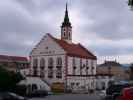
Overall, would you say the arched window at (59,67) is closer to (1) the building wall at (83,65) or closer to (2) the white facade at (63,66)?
Answer: (2) the white facade at (63,66)

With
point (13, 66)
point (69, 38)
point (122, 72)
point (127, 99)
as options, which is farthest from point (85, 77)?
point (127, 99)

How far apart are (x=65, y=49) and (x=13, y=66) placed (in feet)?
141

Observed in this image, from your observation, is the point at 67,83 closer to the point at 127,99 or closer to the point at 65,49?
the point at 65,49

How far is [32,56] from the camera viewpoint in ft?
368

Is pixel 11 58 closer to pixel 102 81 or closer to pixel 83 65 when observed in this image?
pixel 83 65

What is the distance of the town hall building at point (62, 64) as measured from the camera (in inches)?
4082

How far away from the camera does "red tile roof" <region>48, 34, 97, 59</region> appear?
10690cm

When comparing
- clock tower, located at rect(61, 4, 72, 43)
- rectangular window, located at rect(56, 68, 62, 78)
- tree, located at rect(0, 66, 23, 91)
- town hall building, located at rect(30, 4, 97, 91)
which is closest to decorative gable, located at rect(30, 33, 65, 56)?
town hall building, located at rect(30, 4, 97, 91)

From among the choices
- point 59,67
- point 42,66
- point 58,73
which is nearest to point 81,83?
point 58,73

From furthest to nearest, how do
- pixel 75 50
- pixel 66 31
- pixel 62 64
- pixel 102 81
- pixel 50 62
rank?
1. pixel 66 31
2. pixel 102 81
3. pixel 75 50
4. pixel 50 62
5. pixel 62 64

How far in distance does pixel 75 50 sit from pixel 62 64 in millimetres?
8918

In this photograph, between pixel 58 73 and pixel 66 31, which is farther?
pixel 66 31

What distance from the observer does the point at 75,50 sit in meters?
111

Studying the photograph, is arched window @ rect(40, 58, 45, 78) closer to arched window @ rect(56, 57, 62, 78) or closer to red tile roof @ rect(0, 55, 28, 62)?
arched window @ rect(56, 57, 62, 78)
